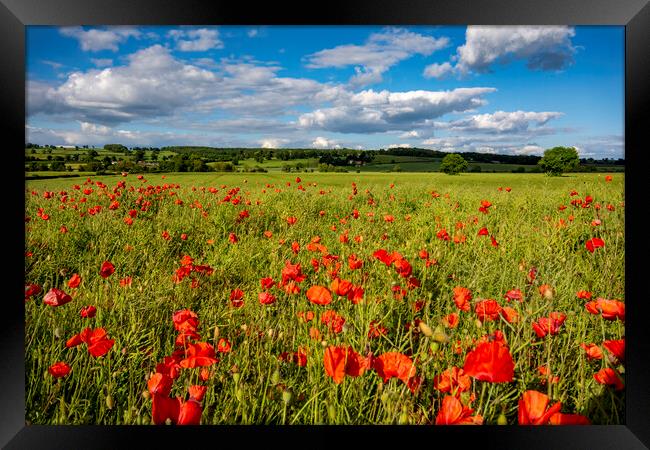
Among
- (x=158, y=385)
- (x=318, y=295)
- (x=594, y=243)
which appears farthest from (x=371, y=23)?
(x=594, y=243)

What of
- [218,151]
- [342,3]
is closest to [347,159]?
[218,151]

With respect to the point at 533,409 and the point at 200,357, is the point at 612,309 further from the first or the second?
the point at 200,357

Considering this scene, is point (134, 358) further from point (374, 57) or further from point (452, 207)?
point (452, 207)

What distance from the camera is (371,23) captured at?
5.44 feet

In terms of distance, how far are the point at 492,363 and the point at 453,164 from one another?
3.46m

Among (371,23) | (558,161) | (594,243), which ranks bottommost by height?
(594,243)

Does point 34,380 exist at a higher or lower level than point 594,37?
lower

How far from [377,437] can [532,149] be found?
2.70m

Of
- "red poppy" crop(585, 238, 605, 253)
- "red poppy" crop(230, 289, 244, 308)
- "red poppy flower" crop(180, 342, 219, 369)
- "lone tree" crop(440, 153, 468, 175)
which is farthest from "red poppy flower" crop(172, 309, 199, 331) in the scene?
"lone tree" crop(440, 153, 468, 175)

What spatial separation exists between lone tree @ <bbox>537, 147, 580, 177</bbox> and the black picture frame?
2.15 m

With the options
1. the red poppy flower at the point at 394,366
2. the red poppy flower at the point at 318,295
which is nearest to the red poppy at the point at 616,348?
the red poppy flower at the point at 394,366

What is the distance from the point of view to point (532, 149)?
333 cm

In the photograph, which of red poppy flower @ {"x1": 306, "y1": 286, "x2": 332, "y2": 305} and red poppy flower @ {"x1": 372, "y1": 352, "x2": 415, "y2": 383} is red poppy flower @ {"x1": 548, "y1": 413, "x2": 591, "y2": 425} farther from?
red poppy flower @ {"x1": 306, "y1": 286, "x2": 332, "y2": 305}

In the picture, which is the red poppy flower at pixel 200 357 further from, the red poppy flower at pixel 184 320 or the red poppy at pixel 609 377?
the red poppy at pixel 609 377
